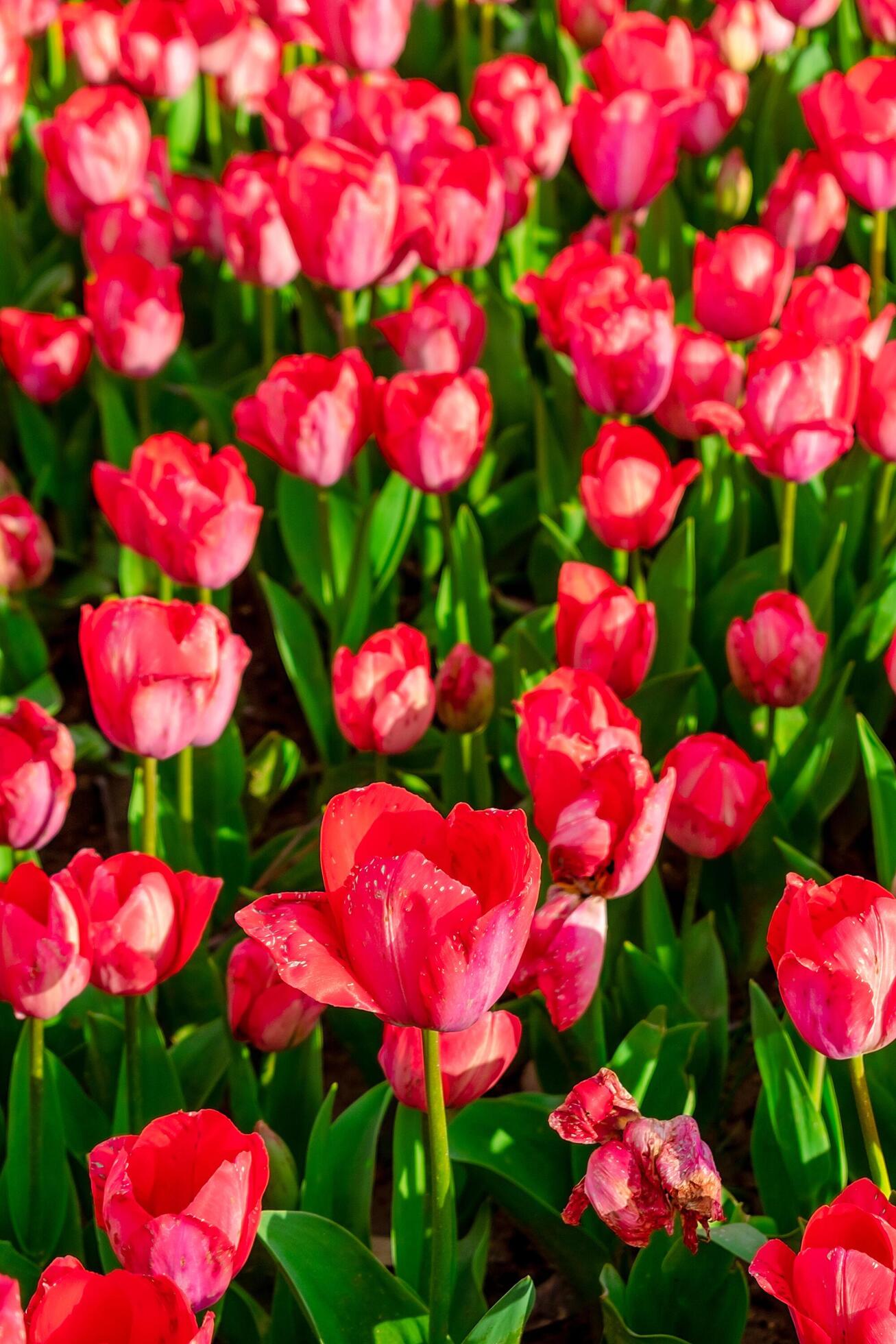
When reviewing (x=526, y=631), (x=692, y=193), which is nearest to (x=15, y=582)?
(x=526, y=631)

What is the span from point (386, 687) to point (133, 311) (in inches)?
31.3

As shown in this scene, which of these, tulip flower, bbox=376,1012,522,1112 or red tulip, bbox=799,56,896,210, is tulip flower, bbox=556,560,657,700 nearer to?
tulip flower, bbox=376,1012,522,1112

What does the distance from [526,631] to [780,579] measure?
10.9 inches

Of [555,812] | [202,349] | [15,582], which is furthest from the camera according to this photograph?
[202,349]

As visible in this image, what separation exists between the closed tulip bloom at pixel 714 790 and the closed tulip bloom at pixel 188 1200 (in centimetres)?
53

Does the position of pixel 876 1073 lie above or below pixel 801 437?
below

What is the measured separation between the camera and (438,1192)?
2.83 feet

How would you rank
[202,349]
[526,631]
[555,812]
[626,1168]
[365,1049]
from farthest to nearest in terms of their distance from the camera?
[202,349], [526,631], [365,1049], [555,812], [626,1168]

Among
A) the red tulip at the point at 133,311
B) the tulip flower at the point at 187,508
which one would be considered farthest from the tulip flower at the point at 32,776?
the red tulip at the point at 133,311

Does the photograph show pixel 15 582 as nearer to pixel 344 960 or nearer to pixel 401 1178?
pixel 401 1178

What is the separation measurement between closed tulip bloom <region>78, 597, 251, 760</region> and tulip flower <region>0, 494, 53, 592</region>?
68 centimetres

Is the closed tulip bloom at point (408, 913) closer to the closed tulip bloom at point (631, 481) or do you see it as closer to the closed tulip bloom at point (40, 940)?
the closed tulip bloom at point (40, 940)

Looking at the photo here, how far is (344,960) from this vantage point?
0.78 meters

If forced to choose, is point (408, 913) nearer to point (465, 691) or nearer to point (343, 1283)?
point (343, 1283)
